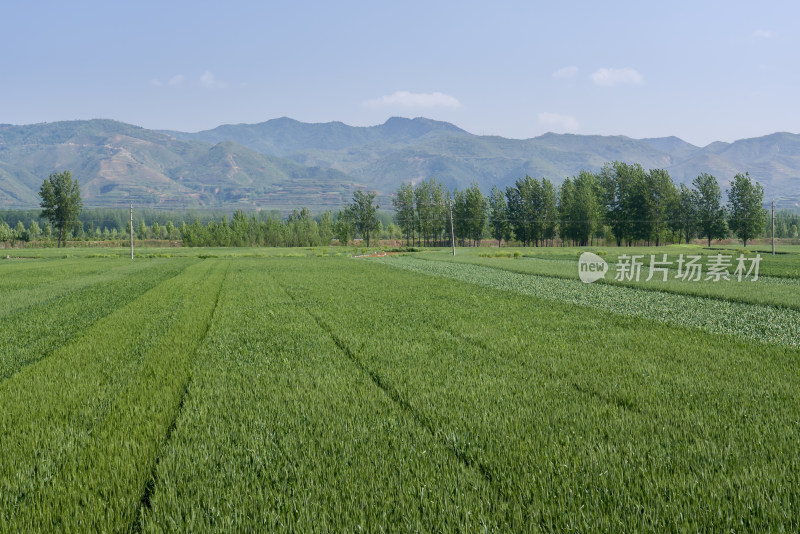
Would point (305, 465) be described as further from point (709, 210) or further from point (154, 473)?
point (709, 210)

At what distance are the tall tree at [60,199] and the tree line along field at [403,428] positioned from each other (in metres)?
121

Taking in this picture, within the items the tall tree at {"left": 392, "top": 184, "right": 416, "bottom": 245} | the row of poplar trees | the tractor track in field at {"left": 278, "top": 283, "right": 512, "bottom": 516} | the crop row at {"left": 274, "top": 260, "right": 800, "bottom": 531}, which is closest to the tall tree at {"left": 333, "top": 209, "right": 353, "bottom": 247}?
the tall tree at {"left": 392, "top": 184, "right": 416, "bottom": 245}

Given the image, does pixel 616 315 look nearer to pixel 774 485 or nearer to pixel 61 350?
pixel 774 485

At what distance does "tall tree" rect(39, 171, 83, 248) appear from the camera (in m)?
106

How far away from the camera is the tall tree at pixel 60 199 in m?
106

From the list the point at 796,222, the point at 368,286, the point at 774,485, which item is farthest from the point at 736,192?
the point at 796,222

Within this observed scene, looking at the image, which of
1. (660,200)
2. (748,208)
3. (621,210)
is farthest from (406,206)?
(748,208)

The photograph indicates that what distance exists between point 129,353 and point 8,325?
6.61 metres

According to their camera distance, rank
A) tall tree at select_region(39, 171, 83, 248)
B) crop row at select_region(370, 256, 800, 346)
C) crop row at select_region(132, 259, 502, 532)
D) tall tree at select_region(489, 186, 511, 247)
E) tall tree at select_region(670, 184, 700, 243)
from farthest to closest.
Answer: tall tree at select_region(489, 186, 511, 247), tall tree at select_region(39, 171, 83, 248), tall tree at select_region(670, 184, 700, 243), crop row at select_region(370, 256, 800, 346), crop row at select_region(132, 259, 502, 532)

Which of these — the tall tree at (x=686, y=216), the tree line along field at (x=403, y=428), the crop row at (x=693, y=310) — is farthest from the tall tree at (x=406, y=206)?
the tree line along field at (x=403, y=428)

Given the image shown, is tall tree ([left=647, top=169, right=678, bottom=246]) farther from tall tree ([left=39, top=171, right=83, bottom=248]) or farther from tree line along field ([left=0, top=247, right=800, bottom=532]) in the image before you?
tall tree ([left=39, top=171, right=83, bottom=248])

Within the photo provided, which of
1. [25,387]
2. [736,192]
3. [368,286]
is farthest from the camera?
[736,192]

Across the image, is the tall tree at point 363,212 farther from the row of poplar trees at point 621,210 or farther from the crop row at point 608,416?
the crop row at point 608,416

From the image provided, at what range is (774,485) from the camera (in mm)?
3656
